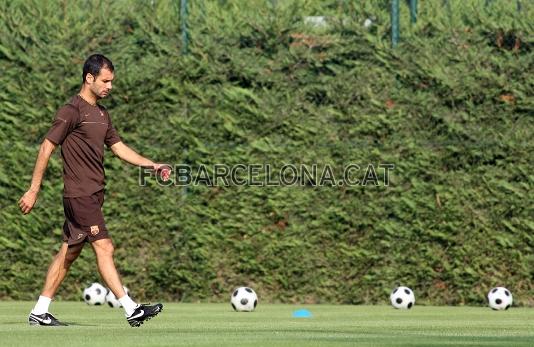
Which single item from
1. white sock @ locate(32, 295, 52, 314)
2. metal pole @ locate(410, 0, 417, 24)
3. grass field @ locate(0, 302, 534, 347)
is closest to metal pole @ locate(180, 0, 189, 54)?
metal pole @ locate(410, 0, 417, 24)

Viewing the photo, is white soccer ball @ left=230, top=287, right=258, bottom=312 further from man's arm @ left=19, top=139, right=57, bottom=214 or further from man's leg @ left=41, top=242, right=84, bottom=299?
man's arm @ left=19, top=139, right=57, bottom=214

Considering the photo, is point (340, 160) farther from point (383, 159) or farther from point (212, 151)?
point (212, 151)

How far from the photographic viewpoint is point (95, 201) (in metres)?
Result: 10.3

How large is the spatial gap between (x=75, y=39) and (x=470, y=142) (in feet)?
17.2

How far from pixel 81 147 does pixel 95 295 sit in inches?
185

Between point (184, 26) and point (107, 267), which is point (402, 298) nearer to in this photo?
point (184, 26)

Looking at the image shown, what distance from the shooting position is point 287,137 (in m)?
15.6

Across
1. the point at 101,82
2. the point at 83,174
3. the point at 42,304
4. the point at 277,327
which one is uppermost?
the point at 101,82

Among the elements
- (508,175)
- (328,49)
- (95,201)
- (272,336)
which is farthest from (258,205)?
(272,336)

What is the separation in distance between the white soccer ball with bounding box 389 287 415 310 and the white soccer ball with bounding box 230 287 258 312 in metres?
1.77

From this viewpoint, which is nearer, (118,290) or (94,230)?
(118,290)

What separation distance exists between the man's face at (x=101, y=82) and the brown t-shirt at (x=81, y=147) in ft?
0.48

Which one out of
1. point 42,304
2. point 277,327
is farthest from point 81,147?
point 277,327

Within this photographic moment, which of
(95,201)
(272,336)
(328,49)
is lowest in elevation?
(272,336)
